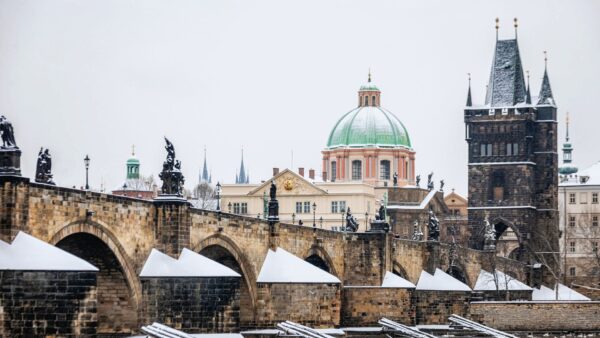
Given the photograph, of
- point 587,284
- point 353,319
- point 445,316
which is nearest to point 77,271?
point 353,319

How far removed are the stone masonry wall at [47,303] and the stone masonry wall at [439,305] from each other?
4344 centimetres

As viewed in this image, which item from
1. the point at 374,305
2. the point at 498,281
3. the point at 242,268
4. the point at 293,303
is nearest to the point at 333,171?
A: the point at 498,281

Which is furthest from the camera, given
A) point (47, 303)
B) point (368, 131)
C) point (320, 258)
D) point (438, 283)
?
point (368, 131)

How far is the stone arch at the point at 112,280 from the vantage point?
61500mm

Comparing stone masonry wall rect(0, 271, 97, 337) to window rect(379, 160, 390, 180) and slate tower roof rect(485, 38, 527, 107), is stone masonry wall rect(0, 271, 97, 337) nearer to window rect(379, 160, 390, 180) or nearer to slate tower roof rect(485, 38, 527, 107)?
slate tower roof rect(485, 38, 527, 107)

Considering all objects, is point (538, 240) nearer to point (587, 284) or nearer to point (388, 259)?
point (587, 284)

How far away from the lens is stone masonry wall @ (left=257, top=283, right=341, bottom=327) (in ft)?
244

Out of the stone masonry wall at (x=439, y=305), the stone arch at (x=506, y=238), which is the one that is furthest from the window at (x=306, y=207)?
the stone masonry wall at (x=439, y=305)

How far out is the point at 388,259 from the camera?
91.1 m

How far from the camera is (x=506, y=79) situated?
143125 millimetres

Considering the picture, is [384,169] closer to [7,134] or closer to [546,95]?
[546,95]

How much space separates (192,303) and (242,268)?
11.4 m

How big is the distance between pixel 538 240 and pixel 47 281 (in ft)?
306

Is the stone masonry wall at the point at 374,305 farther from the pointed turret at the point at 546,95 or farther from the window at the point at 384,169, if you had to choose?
the window at the point at 384,169
